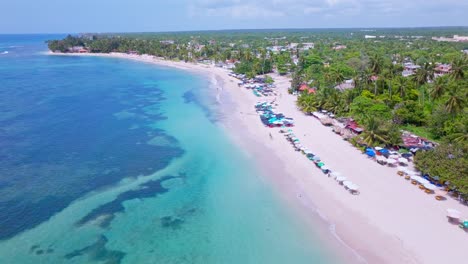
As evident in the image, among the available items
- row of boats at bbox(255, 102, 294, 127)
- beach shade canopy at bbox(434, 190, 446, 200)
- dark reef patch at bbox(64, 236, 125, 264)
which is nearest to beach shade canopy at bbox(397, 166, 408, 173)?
beach shade canopy at bbox(434, 190, 446, 200)

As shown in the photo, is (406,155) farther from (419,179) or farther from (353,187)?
(353,187)

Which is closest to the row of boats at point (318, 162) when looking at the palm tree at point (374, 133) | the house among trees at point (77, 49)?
the palm tree at point (374, 133)

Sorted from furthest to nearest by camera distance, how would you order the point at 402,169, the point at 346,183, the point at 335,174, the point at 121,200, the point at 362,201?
the point at 402,169 < the point at 335,174 < the point at 346,183 < the point at 121,200 < the point at 362,201

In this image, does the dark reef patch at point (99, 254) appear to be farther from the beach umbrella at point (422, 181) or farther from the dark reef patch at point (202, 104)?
the dark reef patch at point (202, 104)

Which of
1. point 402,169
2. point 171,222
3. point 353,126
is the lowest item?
point 171,222

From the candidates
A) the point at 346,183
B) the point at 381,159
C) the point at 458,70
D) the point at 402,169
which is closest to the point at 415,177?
the point at 402,169
